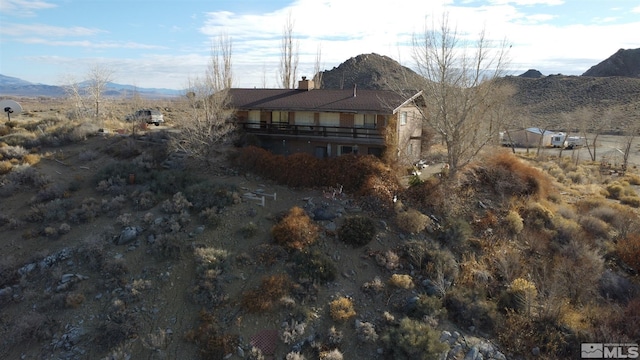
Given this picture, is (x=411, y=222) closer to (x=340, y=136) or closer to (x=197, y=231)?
(x=340, y=136)

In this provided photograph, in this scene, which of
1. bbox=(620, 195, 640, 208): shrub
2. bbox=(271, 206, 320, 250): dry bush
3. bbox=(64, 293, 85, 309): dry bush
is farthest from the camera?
bbox=(620, 195, 640, 208): shrub

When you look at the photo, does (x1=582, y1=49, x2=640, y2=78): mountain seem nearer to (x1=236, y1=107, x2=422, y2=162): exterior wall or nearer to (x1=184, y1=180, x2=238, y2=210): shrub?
(x1=236, y1=107, x2=422, y2=162): exterior wall

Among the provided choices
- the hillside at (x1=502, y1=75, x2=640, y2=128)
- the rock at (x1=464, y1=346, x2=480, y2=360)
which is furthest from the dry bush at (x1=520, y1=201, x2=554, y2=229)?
the hillside at (x1=502, y1=75, x2=640, y2=128)

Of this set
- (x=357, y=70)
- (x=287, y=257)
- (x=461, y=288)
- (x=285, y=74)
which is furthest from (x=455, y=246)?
(x=357, y=70)

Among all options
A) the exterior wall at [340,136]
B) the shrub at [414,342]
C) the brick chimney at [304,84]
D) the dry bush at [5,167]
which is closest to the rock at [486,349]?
the shrub at [414,342]

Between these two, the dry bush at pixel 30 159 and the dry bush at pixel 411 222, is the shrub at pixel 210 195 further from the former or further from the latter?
the dry bush at pixel 30 159

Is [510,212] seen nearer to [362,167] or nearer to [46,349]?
[362,167]
